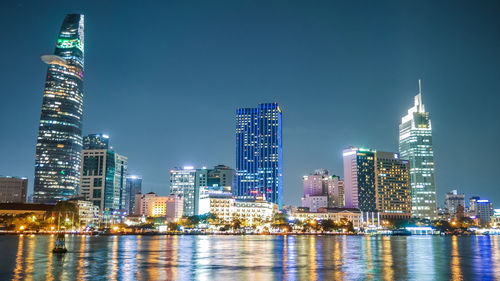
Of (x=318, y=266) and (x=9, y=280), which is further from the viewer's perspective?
(x=318, y=266)

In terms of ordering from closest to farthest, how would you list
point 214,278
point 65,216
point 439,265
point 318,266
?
point 214,278, point 318,266, point 439,265, point 65,216

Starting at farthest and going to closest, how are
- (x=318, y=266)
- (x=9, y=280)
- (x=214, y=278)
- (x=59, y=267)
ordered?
(x=318, y=266) → (x=59, y=267) → (x=214, y=278) → (x=9, y=280)

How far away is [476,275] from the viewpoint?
178 feet

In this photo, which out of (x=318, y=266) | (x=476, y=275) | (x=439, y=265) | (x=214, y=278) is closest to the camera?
(x=214, y=278)

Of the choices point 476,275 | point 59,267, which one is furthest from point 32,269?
point 476,275

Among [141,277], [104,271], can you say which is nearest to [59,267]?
[104,271]

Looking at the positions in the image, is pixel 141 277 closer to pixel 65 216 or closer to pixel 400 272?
pixel 400 272

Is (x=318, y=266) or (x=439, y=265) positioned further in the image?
(x=439, y=265)

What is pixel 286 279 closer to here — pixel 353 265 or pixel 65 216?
pixel 353 265

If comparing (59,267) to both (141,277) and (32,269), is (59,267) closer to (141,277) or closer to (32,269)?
(32,269)

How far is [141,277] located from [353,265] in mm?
29887

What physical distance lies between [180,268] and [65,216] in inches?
6215

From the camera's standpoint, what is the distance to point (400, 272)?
56.1 meters

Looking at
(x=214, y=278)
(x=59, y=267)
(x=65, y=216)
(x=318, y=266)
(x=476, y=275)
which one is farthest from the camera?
(x=65, y=216)
